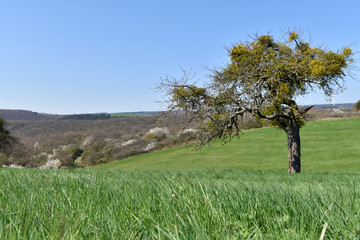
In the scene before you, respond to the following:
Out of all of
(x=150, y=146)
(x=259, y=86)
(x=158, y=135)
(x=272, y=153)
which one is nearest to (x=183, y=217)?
(x=259, y=86)

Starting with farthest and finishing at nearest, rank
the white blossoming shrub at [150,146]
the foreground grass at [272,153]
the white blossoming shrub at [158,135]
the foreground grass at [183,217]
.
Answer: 1. the white blossoming shrub at [158,135]
2. the white blossoming shrub at [150,146]
3. the foreground grass at [272,153]
4. the foreground grass at [183,217]

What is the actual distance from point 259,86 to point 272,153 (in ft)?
57.7

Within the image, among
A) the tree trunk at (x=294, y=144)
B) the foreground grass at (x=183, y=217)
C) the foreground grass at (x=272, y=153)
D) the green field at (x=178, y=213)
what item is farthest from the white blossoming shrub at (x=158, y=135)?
the foreground grass at (x=183, y=217)

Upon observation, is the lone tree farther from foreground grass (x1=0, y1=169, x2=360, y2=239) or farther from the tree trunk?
foreground grass (x1=0, y1=169, x2=360, y2=239)

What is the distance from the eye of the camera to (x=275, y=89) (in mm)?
14641

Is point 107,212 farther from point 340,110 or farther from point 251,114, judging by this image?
point 340,110

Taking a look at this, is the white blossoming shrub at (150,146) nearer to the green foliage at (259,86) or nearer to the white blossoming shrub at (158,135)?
the white blossoming shrub at (158,135)

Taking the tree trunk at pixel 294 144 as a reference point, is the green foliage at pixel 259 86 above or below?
above

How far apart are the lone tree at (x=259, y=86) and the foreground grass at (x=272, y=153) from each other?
29.3 ft

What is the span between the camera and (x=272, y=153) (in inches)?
1206

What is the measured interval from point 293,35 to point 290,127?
5175mm

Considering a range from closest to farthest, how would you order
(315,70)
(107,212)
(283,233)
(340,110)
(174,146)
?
(283,233), (107,212), (315,70), (174,146), (340,110)

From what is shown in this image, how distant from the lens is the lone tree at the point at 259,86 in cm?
1433

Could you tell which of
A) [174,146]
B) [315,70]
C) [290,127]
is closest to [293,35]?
[315,70]
